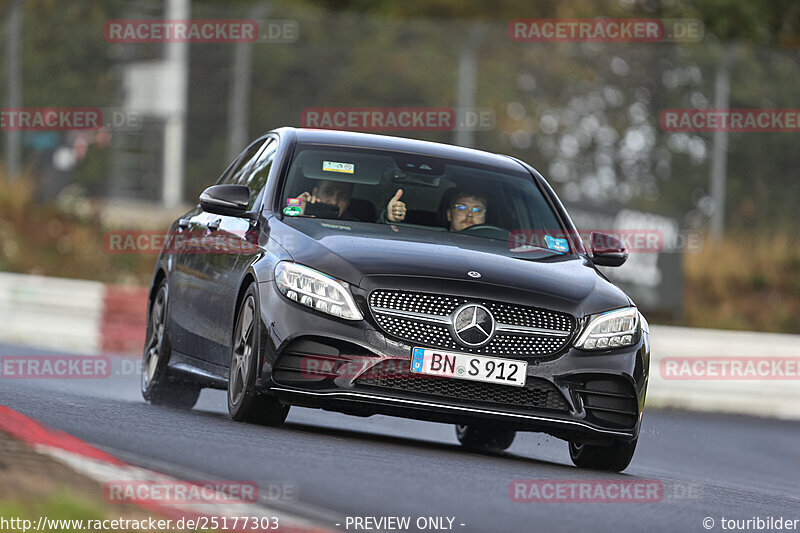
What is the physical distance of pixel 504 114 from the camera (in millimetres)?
22719

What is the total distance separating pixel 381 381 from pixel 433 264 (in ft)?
2.21

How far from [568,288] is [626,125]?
49.2 feet

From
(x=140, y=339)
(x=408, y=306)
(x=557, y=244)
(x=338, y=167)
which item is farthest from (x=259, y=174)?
(x=140, y=339)

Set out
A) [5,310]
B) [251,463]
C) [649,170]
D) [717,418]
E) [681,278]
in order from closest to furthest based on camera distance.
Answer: [251,463] < [717,418] < [5,310] < [681,278] < [649,170]

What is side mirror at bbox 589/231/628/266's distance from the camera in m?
9.27

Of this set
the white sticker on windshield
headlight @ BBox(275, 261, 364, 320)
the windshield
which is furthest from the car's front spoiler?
the white sticker on windshield

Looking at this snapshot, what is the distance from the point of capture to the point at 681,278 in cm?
2109

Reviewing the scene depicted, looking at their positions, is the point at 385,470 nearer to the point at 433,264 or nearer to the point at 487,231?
the point at 433,264

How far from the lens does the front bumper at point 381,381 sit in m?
7.81

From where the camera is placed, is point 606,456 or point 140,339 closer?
point 606,456

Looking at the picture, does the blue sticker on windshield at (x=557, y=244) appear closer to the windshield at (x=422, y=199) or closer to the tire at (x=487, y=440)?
the windshield at (x=422, y=199)

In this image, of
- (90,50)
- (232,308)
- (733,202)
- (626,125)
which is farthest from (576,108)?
(232,308)

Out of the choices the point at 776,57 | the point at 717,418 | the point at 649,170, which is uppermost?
the point at 776,57

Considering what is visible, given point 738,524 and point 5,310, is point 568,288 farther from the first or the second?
point 5,310
